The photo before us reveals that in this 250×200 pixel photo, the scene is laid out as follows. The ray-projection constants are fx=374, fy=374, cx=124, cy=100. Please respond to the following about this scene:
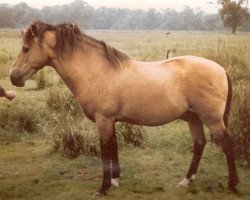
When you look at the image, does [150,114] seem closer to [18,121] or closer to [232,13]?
[18,121]

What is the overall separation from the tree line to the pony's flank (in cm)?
21

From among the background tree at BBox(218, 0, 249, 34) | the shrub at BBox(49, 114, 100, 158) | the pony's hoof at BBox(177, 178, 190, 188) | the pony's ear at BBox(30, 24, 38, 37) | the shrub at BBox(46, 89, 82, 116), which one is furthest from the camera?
the background tree at BBox(218, 0, 249, 34)

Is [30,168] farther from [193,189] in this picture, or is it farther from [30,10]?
[30,10]

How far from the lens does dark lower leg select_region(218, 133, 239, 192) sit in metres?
5.08

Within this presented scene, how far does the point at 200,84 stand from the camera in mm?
5020

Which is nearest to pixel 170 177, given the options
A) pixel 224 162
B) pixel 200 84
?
pixel 224 162

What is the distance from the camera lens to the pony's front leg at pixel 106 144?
4.94 m

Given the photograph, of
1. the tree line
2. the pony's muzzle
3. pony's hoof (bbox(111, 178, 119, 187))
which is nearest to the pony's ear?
the tree line

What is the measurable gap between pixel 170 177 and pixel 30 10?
39.0ft

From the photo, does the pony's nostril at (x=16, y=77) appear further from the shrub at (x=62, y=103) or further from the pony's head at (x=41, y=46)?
the shrub at (x=62, y=103)

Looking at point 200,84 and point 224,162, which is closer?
point 200,84

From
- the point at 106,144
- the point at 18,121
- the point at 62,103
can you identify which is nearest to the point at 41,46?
the point at 106,144

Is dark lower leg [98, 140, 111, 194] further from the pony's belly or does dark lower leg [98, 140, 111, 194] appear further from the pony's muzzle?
the pony's muzzle

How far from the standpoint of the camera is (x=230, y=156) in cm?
513
